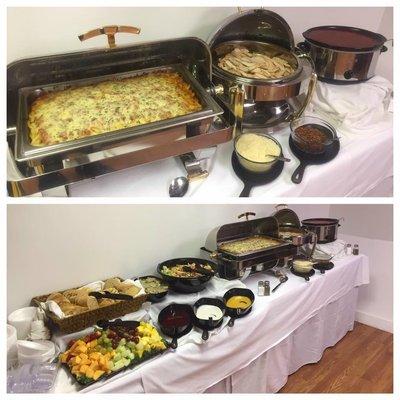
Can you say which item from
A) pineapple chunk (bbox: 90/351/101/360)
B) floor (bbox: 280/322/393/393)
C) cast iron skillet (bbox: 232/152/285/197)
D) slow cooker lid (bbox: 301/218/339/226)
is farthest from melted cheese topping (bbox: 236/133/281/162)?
floor (bbox: 280/322/393/393)

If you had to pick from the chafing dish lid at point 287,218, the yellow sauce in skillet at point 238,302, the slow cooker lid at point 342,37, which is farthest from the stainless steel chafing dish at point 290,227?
the slow cooker lid at point 342,37

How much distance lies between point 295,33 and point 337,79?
32 cm

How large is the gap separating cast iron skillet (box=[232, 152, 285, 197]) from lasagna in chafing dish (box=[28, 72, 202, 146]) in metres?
0.20

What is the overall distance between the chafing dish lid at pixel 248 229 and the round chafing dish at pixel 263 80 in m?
0.46

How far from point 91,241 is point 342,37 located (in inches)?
45.0

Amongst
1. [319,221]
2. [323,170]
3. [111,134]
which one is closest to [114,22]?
[111,134]

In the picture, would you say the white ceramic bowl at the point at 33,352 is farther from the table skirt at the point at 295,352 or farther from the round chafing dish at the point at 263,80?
the round chafing dish at the point at 263,80

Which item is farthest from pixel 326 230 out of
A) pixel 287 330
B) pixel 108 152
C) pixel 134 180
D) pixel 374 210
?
pixel 108 152

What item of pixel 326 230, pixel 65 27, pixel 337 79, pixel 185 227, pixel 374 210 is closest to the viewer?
pixel 65 27

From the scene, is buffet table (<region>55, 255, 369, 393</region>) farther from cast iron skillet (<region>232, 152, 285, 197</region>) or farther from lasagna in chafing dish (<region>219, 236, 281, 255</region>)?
cast iron skillet (<region>232, 152, 285, 197</region>)

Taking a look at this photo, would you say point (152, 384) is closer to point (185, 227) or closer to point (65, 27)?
point (185, 227)

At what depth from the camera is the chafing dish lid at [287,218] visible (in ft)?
6.01

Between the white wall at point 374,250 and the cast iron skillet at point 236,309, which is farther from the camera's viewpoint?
the white wall at point 374,250
